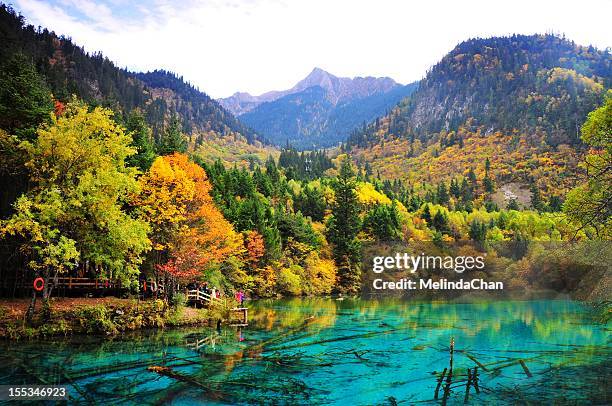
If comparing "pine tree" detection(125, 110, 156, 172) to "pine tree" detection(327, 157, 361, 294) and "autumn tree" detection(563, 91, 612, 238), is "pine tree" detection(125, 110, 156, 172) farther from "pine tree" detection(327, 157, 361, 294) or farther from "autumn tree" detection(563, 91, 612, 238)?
"pine tree" detection(327, 157, 361, 294)

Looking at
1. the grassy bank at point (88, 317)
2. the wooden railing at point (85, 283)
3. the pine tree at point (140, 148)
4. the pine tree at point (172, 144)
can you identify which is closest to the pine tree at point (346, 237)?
the pine tree at point (172, 144)

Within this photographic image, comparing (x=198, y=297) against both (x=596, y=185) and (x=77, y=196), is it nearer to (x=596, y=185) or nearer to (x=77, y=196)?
(x=77, y=196)

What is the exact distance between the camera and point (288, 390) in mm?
16906

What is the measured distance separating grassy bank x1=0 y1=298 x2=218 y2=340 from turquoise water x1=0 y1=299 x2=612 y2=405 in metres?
1.31

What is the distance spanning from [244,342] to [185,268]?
10.6 meters

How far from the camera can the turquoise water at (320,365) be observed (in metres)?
16.4

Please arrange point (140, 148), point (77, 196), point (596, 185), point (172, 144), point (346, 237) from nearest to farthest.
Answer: point (596, 185) < point (77, 196) < point (140, 148) < point (172, 144) < point (346, 237)

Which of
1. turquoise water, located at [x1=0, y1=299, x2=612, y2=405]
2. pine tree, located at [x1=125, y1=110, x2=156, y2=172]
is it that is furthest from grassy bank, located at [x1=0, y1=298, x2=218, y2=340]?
pine tree, located at [x1=125, y1=110, x2=156, y2=172]

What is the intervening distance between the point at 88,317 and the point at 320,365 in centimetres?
1441

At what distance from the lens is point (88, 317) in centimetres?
2745

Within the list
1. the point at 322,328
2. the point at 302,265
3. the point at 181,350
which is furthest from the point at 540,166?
the point at 181,350

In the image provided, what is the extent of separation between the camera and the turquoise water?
16.4 m

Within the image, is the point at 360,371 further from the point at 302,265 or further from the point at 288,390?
the point at 302,265

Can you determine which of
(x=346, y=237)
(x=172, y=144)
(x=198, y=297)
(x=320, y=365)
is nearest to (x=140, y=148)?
(x=172, y=144)
